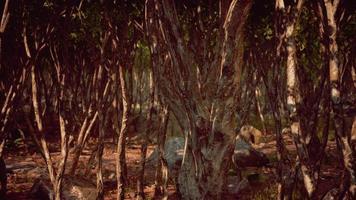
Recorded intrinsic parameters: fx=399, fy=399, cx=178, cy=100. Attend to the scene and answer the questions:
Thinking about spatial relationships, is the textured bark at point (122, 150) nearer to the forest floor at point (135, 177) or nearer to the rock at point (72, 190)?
the rock at point (72, 190)

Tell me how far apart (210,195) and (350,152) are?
2193 mm

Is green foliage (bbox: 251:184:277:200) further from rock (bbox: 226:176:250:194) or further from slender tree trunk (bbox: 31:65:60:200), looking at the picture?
slender tree trunk (bbox: 31:65:60:200)

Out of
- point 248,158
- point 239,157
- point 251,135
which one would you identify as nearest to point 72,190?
point 239,157

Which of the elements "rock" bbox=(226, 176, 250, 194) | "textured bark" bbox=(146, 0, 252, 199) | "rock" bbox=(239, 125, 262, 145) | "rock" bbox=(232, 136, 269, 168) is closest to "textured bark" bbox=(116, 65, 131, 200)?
"textured bark" bbox=(146, 0, 252, 199)

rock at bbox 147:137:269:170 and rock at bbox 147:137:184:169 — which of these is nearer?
rock at bbox 147:137:184:169

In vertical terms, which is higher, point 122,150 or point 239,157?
point 122,150

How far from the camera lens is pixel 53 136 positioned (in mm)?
21703

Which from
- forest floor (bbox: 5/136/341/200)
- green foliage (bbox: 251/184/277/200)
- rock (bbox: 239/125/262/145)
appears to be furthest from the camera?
rock (bbox: 239/125/262/145)

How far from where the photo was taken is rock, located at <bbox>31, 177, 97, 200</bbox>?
9.76 meters

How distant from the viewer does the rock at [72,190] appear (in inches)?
384

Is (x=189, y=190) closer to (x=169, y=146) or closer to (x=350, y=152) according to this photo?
(x=350, y=152)

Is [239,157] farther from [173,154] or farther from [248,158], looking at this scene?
[173,154]

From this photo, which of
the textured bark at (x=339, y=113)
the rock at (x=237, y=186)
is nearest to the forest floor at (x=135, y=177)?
the rock at (x=237, y=186)

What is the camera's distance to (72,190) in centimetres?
983
